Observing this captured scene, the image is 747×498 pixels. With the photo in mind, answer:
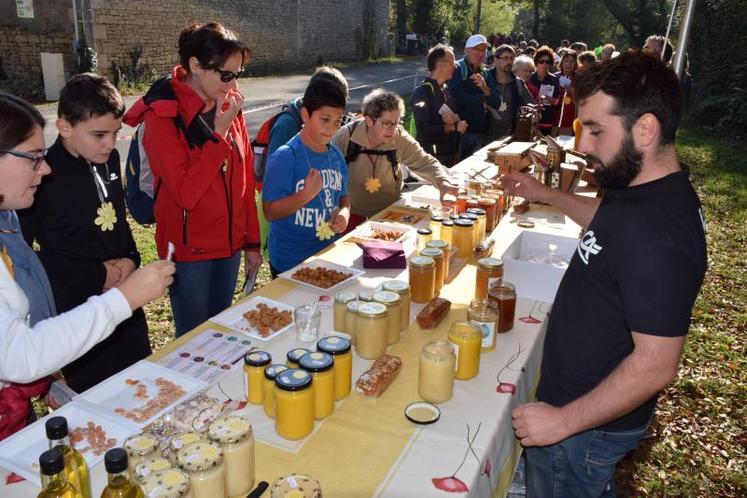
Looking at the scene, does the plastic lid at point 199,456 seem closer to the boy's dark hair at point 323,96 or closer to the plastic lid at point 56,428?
the plastic lid at point 56,428

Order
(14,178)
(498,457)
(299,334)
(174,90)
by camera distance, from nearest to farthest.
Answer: (14,178)
(498,457)
(299,334)
(174,90)

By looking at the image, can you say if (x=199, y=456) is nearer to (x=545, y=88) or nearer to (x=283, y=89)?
(x=545, y=88)

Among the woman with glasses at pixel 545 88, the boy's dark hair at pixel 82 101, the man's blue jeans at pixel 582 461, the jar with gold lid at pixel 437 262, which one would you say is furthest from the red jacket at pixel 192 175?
the woman with glasses at pixel 545 88

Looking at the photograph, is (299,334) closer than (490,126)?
Yes

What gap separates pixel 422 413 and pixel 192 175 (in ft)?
4.92

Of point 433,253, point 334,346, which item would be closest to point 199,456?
point 334,346

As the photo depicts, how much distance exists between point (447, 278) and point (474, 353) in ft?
2.77

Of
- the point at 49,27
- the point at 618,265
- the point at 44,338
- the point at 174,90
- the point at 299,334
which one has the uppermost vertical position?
the point at 49,27

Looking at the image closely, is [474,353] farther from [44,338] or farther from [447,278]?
[44,338]

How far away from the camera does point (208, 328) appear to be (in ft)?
7.01

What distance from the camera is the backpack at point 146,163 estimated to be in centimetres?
255

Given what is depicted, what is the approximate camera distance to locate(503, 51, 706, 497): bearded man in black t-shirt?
1444mm

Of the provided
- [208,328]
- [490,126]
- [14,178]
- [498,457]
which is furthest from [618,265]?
[490,126]

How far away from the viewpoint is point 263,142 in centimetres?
389
